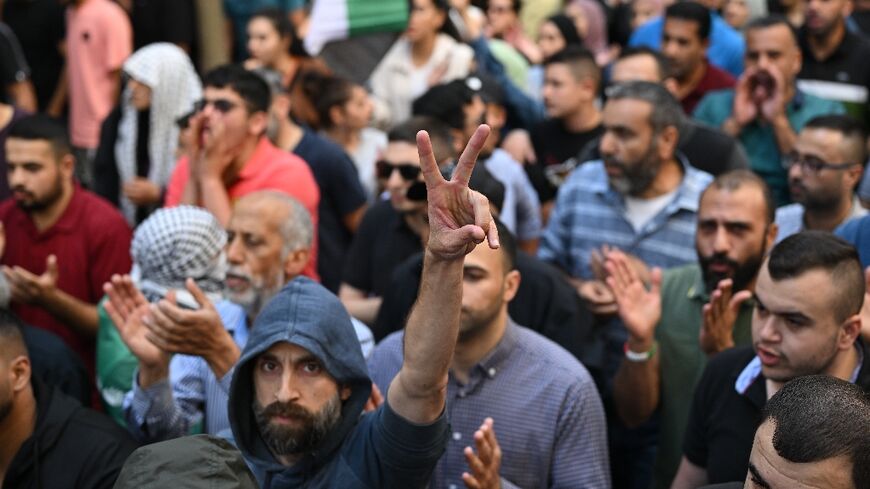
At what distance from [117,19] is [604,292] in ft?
17.3

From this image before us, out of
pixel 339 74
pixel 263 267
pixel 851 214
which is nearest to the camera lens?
pixel 263 267

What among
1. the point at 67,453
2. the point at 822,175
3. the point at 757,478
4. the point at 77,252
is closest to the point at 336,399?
the point at 67,453

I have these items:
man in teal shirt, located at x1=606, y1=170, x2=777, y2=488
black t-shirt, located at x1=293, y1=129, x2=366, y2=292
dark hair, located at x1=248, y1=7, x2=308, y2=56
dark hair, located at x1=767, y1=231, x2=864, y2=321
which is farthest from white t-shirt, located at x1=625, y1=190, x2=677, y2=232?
dark hair, located at x1=248, y1=7, x2=308, y2=56

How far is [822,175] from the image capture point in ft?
18.7

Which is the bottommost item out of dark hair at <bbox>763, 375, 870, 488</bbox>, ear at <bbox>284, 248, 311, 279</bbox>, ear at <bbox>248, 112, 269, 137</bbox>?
ear at <bbox>284, 248, 311, 279</bbox>

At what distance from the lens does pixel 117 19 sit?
9.30m

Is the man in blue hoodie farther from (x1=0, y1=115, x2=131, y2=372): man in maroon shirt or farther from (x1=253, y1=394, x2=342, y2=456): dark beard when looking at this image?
(x1=0, y1=115, x2=131, y2=372): man in maroon shirt

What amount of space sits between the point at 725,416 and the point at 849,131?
2.27 metres

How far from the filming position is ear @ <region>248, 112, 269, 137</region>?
6324 millimetres

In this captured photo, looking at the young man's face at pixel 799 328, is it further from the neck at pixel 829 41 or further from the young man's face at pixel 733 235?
the neck at pixel 829 41

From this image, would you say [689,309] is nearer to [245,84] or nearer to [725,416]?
[725,416]

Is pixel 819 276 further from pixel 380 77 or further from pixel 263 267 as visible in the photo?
pixel 380 77

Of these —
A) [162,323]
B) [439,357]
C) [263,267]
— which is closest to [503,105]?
[263,267]

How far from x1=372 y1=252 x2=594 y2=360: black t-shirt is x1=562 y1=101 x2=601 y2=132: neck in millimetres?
2647
